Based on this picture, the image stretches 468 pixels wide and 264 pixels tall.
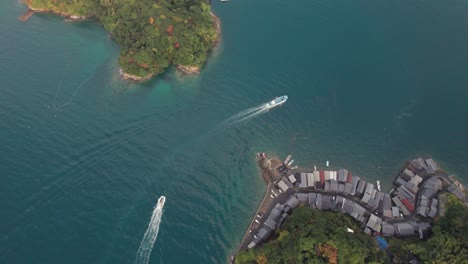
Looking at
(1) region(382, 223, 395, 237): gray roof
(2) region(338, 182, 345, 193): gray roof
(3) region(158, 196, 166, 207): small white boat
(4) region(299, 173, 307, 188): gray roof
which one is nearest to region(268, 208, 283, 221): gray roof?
(4) region(299, 173, 307, 188): gray roof

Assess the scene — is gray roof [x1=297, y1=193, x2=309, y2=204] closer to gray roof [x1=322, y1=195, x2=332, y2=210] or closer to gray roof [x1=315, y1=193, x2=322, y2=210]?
gray roof [x1=315, y1=193, x2=322, y2=210]

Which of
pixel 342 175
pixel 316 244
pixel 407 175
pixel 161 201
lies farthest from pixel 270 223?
pixel 407 175

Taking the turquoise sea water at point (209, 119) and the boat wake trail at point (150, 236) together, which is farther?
the turquoise sea water at point (209, 119)

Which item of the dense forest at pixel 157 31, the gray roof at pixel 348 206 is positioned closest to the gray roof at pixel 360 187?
the gray roof at pixel 348 206

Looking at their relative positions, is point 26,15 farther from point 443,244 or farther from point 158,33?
point 443,244

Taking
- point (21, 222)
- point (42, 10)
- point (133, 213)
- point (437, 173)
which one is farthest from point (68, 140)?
point (437, 173)

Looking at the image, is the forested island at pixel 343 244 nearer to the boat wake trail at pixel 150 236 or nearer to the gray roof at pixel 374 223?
the gray roof at pixel 374 223
